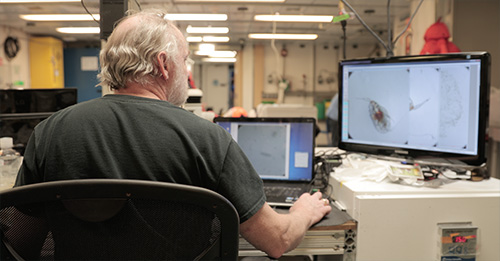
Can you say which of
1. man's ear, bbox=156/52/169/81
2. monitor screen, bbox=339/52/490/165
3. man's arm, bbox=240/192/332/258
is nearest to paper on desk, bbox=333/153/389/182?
monitor screen, bbox=339/52/490/165

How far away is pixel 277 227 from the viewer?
973 millimetres

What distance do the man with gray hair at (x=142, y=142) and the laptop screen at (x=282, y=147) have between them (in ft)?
2.27

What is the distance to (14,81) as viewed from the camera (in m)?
7.88

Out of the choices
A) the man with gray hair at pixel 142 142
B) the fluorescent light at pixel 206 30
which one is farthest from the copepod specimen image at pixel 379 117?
the fluorescent light at pixel 206 30

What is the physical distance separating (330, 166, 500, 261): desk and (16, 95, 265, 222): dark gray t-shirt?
549mm

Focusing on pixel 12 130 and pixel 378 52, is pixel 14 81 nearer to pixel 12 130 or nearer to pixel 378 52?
pixel 12 130

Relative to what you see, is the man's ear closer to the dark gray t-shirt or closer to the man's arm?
the dark gray t-shirt

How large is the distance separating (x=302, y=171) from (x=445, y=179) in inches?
22.0

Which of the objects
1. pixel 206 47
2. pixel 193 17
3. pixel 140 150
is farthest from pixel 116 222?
pixel 206 47

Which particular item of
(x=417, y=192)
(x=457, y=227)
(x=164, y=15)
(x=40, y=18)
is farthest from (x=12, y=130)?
(x=40, y=18)

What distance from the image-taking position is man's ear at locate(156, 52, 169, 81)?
0.94 meters

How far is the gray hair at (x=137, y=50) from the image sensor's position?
0.92 meters

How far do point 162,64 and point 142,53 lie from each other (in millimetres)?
55

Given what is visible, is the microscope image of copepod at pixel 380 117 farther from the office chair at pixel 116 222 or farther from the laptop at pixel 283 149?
the office chair at pixel 116 222
